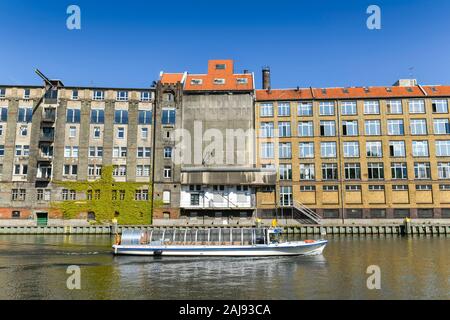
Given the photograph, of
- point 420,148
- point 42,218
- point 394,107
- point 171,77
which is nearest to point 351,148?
point 394,107

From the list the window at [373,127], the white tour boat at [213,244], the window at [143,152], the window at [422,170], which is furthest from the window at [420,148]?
the window at [143,152]

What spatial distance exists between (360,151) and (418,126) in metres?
11.8

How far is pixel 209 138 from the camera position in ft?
228

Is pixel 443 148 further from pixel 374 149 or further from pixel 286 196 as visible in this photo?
pixel 286 196

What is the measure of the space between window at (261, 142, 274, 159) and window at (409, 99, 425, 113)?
88.0 ft

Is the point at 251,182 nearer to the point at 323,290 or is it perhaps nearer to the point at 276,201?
the point at 276,201

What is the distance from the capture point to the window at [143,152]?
229ft

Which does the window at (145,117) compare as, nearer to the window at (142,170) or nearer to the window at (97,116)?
the window at (97,116)

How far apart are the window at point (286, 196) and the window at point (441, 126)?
29.0 meters

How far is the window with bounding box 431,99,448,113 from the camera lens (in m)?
70.9

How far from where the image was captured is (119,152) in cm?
7000
